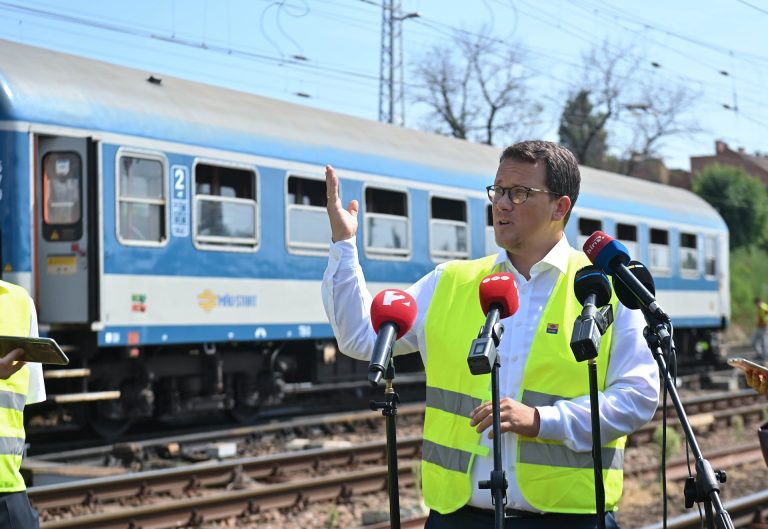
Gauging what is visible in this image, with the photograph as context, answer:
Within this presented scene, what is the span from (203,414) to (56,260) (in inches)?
167

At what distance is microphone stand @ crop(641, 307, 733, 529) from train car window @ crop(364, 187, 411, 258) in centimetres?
1123

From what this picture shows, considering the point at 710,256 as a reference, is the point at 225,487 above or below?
below

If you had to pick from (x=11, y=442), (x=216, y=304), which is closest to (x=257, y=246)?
(x=216, y=304)

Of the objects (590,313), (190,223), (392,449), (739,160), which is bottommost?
(392,449)

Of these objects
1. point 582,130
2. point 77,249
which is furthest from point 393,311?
point 582,130

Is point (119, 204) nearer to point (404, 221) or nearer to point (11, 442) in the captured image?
point (404, 221)

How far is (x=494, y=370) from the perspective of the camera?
8.96ft

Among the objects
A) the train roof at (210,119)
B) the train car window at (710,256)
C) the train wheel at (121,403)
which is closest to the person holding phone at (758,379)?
the train roof at (210,119)

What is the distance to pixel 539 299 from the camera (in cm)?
336

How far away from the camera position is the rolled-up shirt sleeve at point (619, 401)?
10.2 feet

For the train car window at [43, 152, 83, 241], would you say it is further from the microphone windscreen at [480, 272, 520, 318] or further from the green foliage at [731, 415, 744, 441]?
the microphone windscreen at [480, 272, 520, 318]

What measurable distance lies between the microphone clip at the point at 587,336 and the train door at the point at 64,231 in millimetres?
8905

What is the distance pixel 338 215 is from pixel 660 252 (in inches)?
717

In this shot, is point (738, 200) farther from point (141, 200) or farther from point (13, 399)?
point (13, 399)
